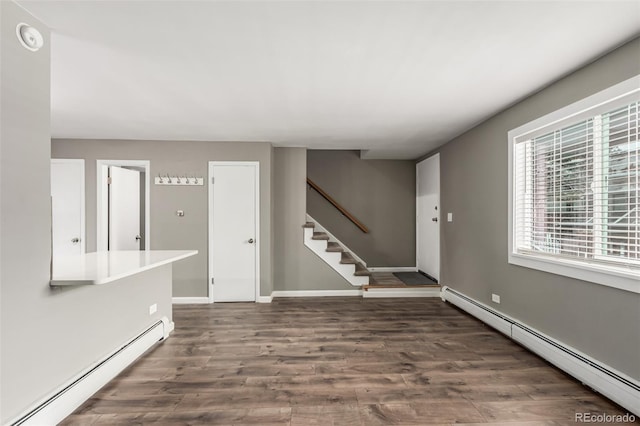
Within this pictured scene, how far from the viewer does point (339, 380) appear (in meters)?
2.33

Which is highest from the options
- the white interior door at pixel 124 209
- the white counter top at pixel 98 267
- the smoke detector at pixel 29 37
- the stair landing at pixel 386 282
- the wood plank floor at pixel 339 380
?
the smoke detector at pixel 29 37

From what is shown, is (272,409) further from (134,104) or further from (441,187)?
(441,187)

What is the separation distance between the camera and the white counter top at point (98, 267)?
1781mm

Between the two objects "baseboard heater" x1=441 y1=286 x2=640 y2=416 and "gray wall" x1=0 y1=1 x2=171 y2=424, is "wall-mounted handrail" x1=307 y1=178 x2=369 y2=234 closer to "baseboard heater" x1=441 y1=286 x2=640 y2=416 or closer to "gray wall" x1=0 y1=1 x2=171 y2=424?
"baseboard heater" x1=441 y1=286 x2=640 y2=416

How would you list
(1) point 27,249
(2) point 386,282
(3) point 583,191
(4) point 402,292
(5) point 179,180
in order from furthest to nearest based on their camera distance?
(2) point 386,282 < (4) point 402,292 < (5) point 179,180 < (3) point 583,191 < (1) point 27,249

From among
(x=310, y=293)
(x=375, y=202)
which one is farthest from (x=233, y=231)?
(x=375, y=202)

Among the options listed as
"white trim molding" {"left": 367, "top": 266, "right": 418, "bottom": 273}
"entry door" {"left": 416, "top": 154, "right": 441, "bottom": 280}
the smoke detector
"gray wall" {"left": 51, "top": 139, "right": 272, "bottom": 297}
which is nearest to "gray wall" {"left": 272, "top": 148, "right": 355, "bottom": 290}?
"gray wall" {"left": 51, "top": 139, "right": 272, "bottom": 297}

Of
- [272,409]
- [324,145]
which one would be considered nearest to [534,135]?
[324,145]

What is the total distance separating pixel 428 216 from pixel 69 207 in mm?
5770

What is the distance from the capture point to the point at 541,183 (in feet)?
9.44

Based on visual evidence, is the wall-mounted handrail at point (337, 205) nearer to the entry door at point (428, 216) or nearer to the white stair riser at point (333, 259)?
the entry door at point (428, 216)

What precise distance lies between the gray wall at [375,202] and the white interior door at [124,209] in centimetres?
320

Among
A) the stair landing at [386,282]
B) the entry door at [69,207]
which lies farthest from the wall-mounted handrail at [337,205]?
the entry door at [69,207]

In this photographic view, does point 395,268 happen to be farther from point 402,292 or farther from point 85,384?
point 85,384
